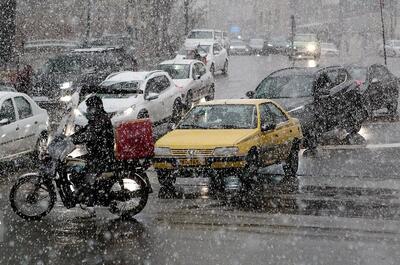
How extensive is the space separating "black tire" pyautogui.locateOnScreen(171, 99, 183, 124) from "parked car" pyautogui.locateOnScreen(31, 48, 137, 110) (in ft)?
13.5

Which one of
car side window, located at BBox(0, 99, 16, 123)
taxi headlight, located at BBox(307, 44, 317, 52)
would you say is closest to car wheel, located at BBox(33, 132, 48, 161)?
car side window, located at BBox(0, 99, 16, 123)

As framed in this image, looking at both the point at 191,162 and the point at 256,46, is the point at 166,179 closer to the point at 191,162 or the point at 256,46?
the point at 191,162

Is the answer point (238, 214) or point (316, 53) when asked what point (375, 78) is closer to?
point (238, 214)

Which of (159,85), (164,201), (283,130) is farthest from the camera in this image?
(159,85)

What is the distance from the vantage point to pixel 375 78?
2205 centimetres

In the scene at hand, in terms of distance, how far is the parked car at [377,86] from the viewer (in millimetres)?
21578

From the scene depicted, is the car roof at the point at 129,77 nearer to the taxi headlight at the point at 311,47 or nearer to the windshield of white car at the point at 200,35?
the windshield of white car at the point at 200,35

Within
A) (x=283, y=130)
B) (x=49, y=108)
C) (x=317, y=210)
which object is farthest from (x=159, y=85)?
(x=317, y=210)

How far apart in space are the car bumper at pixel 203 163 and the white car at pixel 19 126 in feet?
12.2

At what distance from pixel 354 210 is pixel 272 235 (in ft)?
6.18

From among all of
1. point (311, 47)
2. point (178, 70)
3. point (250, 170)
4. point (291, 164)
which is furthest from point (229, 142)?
point (311, 47)

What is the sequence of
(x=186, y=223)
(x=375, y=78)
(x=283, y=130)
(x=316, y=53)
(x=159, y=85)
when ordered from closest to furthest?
(x=186, y=223)
(x=283, y=130)
(x=159, y=85)
(x=375, y=78)
(x=316, y=53)

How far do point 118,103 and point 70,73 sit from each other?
6.57 meters

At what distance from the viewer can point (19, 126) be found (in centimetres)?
1477
